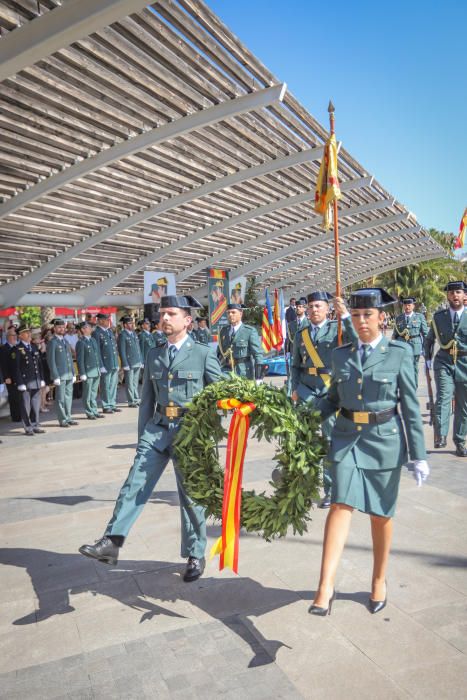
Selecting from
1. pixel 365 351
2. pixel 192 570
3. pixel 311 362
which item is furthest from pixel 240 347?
pixel 365 351

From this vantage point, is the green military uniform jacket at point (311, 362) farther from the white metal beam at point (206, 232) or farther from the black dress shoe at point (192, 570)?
the white metal beam at point (206, 232)

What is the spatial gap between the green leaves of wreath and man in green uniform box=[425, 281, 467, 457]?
4.58 meters

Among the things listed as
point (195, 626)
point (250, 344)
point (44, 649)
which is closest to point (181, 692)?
point (195, 626)

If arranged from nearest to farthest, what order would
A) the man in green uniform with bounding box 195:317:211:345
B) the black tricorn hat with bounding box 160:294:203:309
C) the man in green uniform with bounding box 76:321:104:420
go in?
the black tricorn hat with bounding box 160:294:203:309 → the man in green uniform with bounding box 76:321:104:420 → the man in green uniform with bounding box 195:317:211:345

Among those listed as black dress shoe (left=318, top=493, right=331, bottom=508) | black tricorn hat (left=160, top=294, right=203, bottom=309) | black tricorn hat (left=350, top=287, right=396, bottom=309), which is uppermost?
black tricorn hat (left=160, top=294, right=203, bottom=309)

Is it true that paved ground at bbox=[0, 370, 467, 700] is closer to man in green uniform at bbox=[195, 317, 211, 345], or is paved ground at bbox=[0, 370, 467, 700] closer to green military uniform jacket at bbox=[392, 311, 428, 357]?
green military uniform jacket at bbox=[392, 311, 428, 357]

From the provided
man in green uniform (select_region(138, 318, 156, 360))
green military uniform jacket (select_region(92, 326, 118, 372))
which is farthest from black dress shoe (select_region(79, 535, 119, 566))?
man in green uniform (select_region(138, 318, 156, 360))

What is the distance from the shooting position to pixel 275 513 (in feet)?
11.6

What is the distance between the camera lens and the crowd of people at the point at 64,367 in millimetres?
10922

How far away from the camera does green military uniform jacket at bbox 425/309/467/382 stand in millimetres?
7727

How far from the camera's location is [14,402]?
12070 millimetres

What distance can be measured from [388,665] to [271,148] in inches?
591

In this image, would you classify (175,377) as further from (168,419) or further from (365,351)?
(365,351)

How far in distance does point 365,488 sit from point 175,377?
155cm
